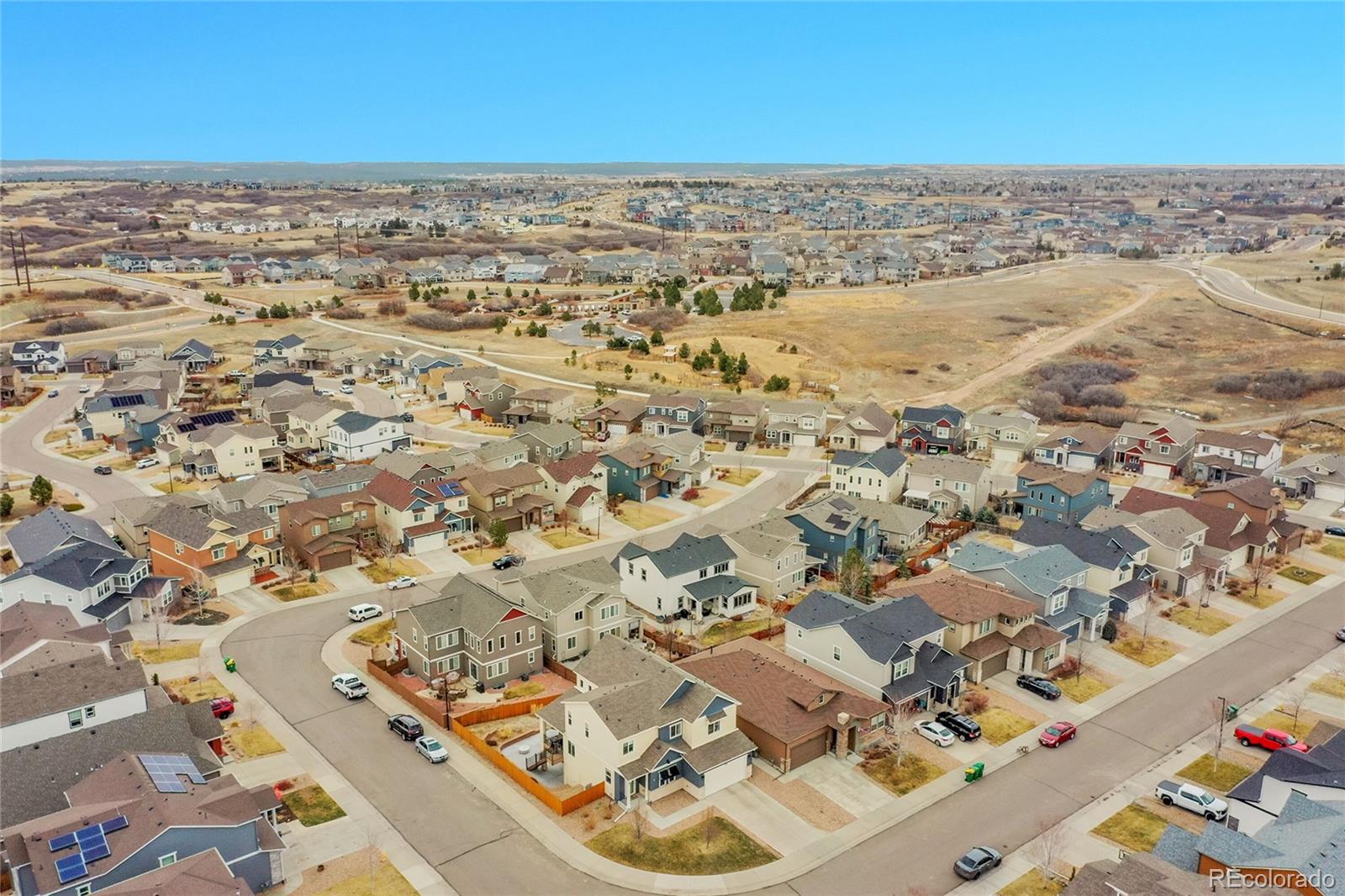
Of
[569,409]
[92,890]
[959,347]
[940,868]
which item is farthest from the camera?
[959,347]

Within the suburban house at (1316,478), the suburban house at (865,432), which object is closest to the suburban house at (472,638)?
the suburban house at (865,432)

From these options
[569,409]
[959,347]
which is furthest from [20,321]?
[959,347]

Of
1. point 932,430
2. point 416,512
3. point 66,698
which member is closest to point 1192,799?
point 66,698

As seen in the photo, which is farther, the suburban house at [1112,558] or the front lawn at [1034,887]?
the suburban house at [1112,558]

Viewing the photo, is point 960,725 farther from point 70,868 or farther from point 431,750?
point 70,868

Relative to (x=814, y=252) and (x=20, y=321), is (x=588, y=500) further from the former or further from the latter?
(x=814, y=252)

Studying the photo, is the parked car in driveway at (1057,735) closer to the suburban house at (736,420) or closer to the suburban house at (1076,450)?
the suburban house at (1076,450)

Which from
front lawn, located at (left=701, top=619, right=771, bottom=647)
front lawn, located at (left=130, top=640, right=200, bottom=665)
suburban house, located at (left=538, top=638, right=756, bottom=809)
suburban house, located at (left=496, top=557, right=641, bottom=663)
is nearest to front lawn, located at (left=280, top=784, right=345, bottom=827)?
suburban house, located at (left=538, top=638, right=756, bottom=809)
